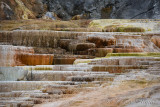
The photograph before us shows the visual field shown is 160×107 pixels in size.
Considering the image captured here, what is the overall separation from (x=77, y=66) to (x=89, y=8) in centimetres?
1814

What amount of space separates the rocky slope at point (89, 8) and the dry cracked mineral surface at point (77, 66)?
64.5 inches

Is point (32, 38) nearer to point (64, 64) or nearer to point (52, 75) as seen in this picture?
point (64, 64)

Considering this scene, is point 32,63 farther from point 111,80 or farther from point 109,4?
point 109,4

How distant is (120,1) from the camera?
2303 centimetres

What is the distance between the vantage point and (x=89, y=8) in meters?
23.6

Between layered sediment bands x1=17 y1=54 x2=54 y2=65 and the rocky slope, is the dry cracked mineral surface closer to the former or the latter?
layered sediment bands x1=17 y1=54 x2=54 y2=65

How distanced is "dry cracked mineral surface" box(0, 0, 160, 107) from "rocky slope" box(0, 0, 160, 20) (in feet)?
5.38

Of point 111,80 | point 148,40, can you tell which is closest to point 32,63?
point 111,80

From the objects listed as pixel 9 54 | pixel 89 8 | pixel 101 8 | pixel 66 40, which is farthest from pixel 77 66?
pixel 89 8

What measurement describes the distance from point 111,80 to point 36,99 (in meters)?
1.86

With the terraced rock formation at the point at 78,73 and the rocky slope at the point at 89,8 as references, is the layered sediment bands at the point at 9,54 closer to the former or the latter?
the terraced rock formation at the point at 78,73

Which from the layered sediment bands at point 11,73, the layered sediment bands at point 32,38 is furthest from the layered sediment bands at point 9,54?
the layered sediment bands at point 11,73

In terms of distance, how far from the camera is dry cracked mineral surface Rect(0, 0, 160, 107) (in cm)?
355

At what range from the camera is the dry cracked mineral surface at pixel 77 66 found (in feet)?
11.7
